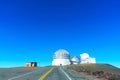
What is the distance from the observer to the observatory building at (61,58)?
586 feet

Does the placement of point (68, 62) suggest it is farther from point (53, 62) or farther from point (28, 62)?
point (28, 62)

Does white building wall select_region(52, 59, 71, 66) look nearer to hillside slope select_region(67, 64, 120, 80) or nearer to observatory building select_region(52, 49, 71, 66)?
observatory building select_region(52, 49, 71, 66)

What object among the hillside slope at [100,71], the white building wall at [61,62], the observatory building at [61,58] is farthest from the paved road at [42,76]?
the white building wall at [61,62]

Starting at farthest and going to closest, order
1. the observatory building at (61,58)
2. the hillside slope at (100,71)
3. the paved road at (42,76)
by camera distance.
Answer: the observatory building at (61,58), the hillside slope at (100,71), the paved road at (42,76)

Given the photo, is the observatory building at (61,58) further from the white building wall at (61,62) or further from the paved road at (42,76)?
the paved road at (42,76)

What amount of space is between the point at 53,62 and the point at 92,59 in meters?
32.2

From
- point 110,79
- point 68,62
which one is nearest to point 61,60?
point 68,62

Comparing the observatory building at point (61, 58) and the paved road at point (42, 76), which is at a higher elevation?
the observatory building at point (61, 58)

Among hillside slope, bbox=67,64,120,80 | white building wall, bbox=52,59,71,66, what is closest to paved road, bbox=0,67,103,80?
hillside slope, bbox=67,64,120,80

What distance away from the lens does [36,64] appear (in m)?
158

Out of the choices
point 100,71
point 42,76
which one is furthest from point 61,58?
point 42,76

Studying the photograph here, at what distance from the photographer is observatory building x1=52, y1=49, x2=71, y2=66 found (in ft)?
586

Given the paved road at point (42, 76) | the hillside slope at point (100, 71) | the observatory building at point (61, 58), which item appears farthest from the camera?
the observatory building at point (61, 58)

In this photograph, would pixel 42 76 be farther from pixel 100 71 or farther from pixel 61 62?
pixel 61 62
